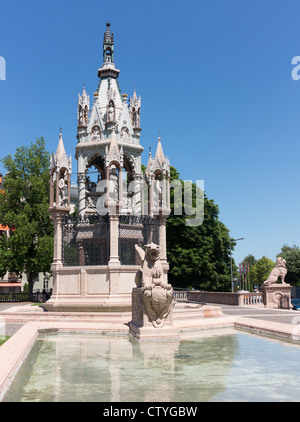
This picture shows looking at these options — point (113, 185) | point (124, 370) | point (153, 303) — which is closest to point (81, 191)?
point (113, 185)

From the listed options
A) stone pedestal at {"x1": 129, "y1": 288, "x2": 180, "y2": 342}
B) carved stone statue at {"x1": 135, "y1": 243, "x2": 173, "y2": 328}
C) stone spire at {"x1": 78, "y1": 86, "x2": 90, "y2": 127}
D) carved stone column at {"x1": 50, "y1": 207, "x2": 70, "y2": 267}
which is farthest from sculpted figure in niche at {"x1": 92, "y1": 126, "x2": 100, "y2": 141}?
stone pedestal at {"x1": 129, "y1": 288, "x2": 180, "y2": 342}

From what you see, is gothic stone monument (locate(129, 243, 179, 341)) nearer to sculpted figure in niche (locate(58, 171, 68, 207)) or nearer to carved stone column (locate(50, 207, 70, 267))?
carved stone column (locate(50, 207, 70, 267))

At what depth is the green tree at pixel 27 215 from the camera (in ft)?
114

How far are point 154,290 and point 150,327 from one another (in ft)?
3.41

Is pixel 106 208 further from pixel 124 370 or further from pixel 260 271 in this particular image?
pixel 260 271

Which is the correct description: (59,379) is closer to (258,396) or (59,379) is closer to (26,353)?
(26,353)

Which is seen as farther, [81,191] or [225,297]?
[225,297]

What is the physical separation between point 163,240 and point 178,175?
24.4 metres

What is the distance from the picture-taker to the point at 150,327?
460 inches

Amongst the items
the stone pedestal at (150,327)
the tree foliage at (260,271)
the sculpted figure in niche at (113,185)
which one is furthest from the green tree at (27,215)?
the tree foliage at (260,271)

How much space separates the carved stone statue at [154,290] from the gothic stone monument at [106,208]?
3.81m

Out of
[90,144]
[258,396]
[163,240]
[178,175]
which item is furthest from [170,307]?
[178,175]

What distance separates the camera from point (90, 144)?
22.0 meters

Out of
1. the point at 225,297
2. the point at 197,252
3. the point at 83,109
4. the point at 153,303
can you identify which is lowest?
the point at 225,297
